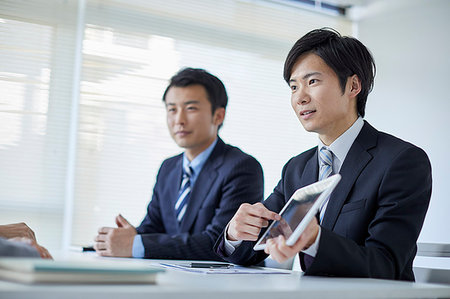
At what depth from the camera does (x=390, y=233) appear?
1679mm

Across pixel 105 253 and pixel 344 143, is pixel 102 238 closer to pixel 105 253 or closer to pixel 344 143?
pixel 105 253

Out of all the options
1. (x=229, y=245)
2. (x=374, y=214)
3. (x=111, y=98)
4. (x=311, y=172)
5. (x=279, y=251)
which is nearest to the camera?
(x=279, y=251)

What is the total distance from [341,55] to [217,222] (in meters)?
1.07

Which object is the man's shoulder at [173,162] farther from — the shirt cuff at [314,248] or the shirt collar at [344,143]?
the shirt cuff at [314,248]

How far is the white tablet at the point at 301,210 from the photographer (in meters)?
1.26

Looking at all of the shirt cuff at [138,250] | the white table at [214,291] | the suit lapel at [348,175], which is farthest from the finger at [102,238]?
the white table at [214,291]

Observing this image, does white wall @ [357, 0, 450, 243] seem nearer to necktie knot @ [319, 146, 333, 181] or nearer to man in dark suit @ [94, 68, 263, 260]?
man in dark suit @ [94, 68, 263, 260]

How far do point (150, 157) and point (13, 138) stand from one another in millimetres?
997

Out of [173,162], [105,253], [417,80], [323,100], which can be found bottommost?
[105,253]

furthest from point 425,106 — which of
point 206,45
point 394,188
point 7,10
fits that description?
point 7,10

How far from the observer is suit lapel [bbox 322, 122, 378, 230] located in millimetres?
1856

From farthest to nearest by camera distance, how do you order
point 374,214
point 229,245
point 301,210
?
point 229,245, point 374,214, point 301,210

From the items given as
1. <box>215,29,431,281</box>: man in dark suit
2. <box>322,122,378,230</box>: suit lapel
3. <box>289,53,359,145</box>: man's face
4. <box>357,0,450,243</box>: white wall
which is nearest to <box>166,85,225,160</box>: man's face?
<box>215,29,431,281</box>: man in dark suit

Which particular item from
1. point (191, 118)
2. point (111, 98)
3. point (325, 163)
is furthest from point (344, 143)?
point (111, 98)
